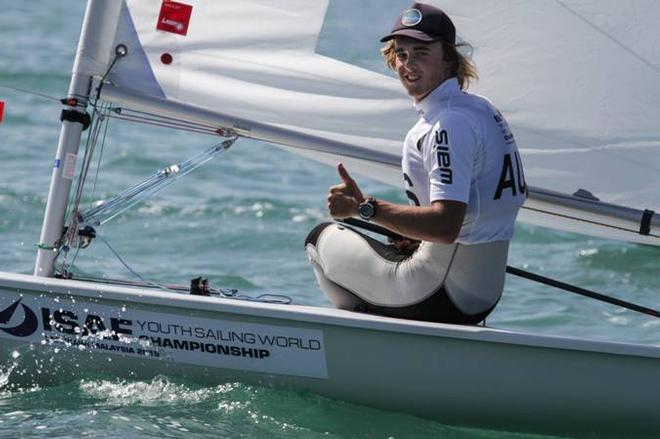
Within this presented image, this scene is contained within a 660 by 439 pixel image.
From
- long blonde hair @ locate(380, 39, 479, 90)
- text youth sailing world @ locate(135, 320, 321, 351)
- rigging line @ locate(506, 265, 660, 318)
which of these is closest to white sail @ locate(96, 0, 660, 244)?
rigging line @ locate(506, 265, 660, 318)

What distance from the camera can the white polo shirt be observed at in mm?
2963

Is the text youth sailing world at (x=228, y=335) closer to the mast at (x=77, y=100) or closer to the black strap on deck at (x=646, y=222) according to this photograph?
the mast at (x=77, y=100)

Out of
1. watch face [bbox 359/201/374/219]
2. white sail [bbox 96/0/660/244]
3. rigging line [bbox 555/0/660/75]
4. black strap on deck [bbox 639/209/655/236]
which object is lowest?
watch face [bbox 359/201/374/219]

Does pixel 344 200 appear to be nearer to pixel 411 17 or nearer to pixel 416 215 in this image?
pixel 416 215

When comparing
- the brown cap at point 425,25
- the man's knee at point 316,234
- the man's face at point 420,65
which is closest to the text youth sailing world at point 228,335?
the man's knee at point 316,234

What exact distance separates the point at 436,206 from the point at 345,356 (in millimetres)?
535

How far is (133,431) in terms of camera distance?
3271 millimetres

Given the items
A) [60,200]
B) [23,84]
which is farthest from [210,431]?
[23,84]

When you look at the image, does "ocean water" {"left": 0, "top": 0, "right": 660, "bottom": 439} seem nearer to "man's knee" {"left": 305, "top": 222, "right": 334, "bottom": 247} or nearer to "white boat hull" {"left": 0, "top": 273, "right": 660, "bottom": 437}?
"white boat hull" {"left": 0, "top": 273, "right": 660, "bottom": 437}

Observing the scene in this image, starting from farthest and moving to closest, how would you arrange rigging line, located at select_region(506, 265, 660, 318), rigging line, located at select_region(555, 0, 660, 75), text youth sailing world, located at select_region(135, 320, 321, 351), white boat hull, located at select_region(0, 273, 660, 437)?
rigging line, located at select_region(555, 0, 660, 75) < rigging line, located at select_region(506, 265, 660, 318) < text youth sailing world, located at select_region(135, 320, 321, 351) < white boat hull, located at select_region(0, 273, 660, 437)

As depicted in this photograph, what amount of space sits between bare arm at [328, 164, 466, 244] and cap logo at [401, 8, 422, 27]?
419mm

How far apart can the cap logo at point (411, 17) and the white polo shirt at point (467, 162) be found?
162mm

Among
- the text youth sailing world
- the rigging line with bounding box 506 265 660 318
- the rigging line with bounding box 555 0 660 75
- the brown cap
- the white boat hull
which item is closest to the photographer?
the brown cap

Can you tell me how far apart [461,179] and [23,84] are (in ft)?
24.0
